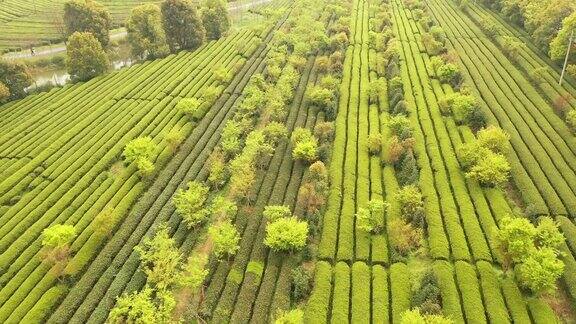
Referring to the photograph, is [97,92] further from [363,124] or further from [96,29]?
[363,124]

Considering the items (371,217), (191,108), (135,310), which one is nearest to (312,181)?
(371,217)

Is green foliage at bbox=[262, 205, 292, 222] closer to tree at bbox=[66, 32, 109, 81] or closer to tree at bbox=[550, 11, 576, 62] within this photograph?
tree at bbox=[550, 11, 576, 62]

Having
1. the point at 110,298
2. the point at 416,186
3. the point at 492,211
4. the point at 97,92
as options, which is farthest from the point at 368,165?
the point at 97,92

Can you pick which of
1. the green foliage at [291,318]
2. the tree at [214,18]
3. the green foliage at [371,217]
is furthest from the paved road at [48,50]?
the green foliage at [291,318]

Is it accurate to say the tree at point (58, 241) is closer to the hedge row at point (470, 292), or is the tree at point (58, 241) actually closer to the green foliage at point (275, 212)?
the green foliage at point (275, 212)

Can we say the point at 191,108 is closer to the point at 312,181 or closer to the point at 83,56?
the point at 312,181

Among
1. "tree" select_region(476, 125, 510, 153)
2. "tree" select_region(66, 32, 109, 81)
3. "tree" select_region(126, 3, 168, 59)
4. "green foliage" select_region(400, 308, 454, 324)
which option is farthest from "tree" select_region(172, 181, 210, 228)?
"tree" select_region(126, 3, 168, 59)

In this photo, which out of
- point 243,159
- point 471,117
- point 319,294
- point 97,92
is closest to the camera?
point 319,294
